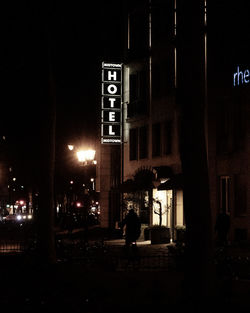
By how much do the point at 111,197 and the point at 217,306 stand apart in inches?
1408

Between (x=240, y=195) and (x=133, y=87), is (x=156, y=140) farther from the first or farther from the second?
(x=240, y=195)

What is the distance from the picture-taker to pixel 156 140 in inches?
1548

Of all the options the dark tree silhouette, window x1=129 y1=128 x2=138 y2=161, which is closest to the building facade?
window x1=129 y1=128 x2=138 y2=161

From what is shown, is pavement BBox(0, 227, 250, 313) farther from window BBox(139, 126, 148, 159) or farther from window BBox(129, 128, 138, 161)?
window BBox(129, 128, 138, 161)

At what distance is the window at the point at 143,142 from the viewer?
40344 mm

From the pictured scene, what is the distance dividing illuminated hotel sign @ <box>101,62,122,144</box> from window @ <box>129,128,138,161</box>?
149 cm

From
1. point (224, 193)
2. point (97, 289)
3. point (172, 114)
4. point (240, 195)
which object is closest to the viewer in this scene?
point (97, 289)

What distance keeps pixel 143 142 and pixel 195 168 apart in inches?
1188

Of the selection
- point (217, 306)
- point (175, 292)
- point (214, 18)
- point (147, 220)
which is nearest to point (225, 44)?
point (214, 18)

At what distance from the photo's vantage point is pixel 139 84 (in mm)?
40344

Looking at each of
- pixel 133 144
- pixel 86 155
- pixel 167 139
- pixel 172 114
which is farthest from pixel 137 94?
pixel 86 155

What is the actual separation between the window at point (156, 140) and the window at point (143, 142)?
1.01 meters

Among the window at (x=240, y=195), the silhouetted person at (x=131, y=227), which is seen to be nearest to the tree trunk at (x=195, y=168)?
the silhouetted person at (x=131, y=227)

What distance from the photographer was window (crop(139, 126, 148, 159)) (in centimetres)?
4034
